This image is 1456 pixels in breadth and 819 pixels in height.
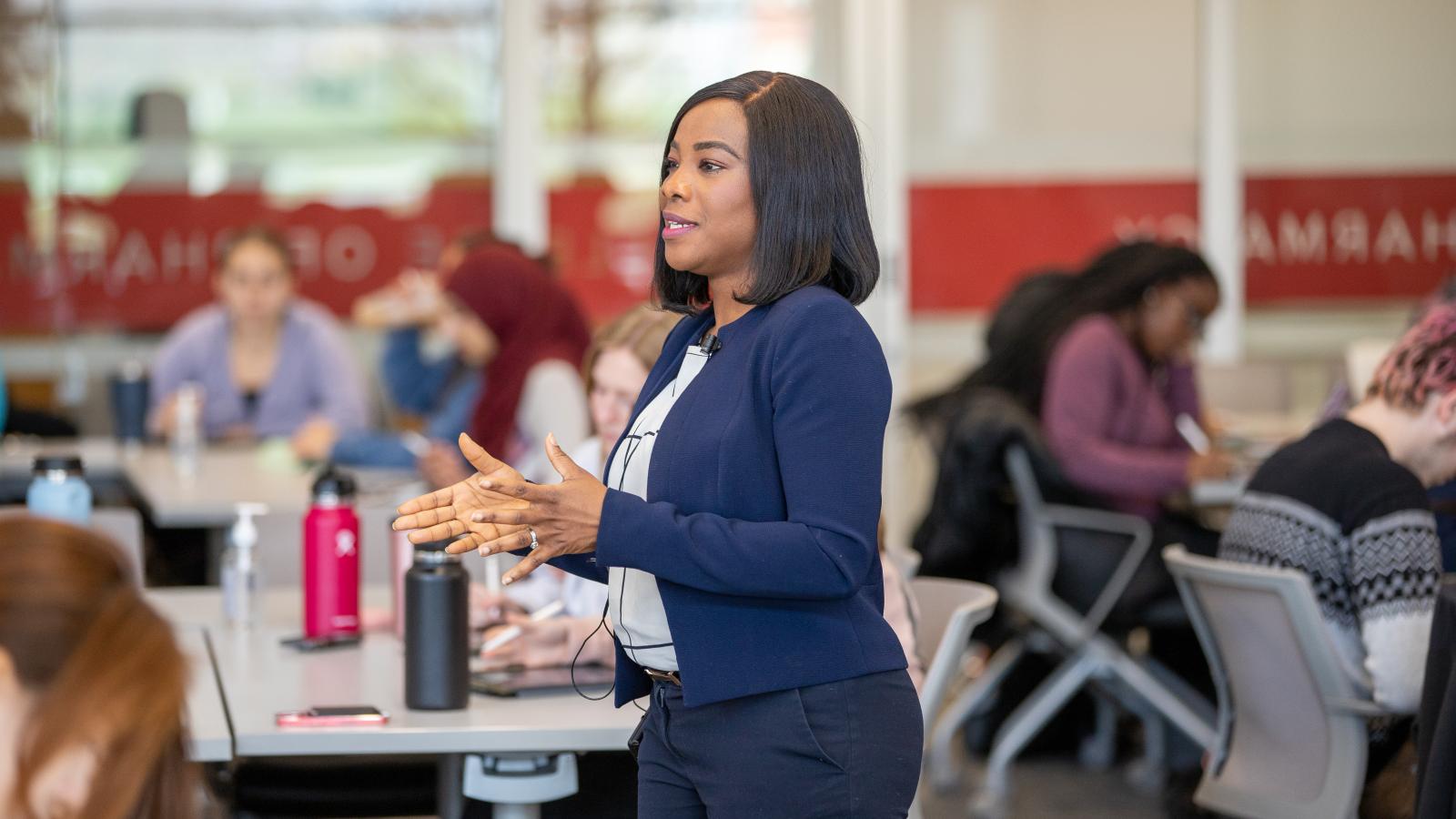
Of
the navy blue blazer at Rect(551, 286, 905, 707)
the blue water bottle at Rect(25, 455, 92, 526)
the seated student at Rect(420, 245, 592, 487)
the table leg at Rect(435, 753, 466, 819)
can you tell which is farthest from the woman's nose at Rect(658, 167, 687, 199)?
the seated student at Rect(420, 245, 592, 487)

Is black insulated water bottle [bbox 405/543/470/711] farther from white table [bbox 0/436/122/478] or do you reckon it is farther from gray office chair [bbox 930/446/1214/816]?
white table [bbox 0/436/122/478]

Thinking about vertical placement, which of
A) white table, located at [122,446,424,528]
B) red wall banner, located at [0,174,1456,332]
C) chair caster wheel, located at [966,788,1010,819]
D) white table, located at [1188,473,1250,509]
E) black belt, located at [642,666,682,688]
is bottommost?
chair caster wheel, located at [966,788,1010,819]

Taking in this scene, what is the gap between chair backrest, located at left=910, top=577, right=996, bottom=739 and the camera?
2365 millimetres

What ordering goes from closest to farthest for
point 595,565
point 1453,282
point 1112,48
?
point 595,565, point 1453,282, point 1112,48

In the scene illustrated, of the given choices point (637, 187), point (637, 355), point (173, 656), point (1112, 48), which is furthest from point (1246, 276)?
point (173, 656)

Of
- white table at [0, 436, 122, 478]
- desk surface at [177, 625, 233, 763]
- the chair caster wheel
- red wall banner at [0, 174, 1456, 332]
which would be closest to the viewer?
desk surface at [177, 625, 233, 763]

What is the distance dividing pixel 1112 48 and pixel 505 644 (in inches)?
202

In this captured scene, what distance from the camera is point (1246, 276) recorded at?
6.93 meters

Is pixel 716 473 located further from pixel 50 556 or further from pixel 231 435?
pixel 231 435

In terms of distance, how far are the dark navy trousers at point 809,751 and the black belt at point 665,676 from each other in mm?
32

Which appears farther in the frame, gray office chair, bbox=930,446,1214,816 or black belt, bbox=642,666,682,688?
gray office chair, bbox=930,446,1214,816

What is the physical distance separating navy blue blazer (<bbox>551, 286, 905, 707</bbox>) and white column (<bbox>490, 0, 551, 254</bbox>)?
5.08 metres

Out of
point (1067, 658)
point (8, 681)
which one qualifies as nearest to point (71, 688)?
point (8, 681)

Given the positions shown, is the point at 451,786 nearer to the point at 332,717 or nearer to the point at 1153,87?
the point at 332,717
